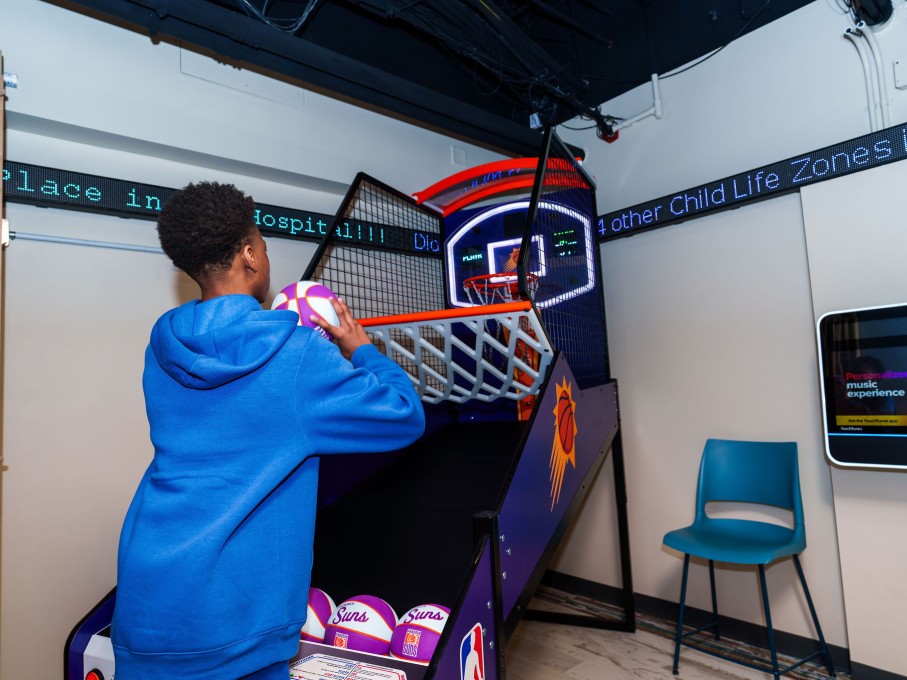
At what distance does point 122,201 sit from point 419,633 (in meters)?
2.06

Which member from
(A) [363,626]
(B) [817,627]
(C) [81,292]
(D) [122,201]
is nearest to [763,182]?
(B) [817,627]

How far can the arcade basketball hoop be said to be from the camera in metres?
2.74

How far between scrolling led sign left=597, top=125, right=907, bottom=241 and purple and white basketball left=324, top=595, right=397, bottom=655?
2.60m

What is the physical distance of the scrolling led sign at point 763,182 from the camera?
2.49 metres

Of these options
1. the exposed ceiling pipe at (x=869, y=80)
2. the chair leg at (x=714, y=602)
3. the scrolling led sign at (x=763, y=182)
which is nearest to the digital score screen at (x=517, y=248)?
the scrolling led sign at (x=763, y=182)

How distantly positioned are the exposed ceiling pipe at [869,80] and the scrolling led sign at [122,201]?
238 centimetres

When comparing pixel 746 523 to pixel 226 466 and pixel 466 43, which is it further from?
pixel 466 43

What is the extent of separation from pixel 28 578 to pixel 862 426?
11.2 ft

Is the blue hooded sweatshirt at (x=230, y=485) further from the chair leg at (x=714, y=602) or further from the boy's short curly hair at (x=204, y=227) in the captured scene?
the chair leg at (x=714, y=602)

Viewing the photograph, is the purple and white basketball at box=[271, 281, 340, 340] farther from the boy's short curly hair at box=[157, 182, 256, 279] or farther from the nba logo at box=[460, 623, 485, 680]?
the nba logo at box=[460, 623, 485, 680]

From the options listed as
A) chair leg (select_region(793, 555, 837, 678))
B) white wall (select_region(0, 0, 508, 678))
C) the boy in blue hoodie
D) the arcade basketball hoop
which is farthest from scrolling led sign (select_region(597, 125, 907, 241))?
the boy in blue hoodie

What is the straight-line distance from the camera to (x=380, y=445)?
4.35 feet

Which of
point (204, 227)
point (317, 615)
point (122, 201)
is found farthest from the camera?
point (122, 201)

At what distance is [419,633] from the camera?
5.43ft
